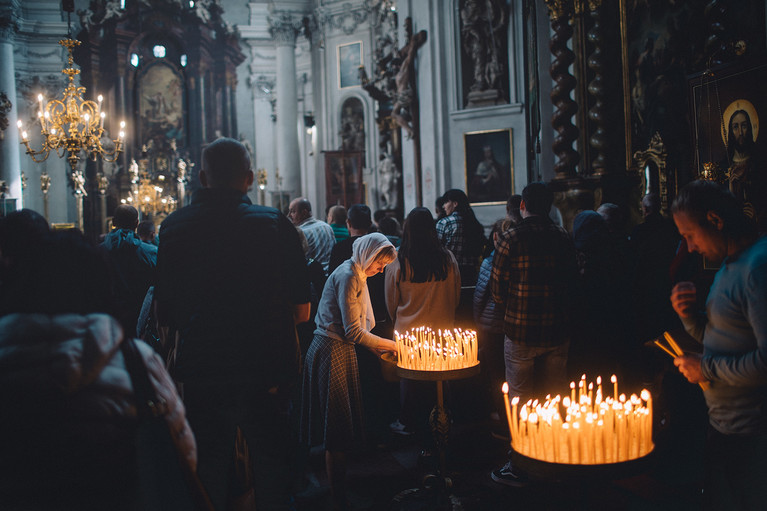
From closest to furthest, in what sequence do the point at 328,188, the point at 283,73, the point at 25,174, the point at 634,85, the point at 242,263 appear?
the point at 242,263 < the point at 634,85 < the point at 328,188 < the point at 25,174 < the point at 283,73

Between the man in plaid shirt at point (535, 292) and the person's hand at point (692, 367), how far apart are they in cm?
171

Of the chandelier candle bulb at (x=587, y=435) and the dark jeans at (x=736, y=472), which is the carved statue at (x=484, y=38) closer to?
the dark jeans at (x=736, y=472)

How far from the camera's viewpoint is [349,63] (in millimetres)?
24281

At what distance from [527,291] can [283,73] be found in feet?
75.6

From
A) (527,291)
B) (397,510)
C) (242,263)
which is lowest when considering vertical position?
(397,510)

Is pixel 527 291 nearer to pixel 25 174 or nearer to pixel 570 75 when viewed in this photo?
pixel 570 75

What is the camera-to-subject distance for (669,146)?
332 inches

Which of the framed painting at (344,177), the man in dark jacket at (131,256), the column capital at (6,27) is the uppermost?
the column capital at (6,27)

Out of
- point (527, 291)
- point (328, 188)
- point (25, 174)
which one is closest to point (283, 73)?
point (328, 188)

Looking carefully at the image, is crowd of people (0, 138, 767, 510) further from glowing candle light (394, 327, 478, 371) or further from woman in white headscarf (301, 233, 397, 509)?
glowing candle light (394, 327, 478, 371)

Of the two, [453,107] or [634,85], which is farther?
[453,107]

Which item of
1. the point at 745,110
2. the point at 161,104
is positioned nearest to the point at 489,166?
the point at 745,110

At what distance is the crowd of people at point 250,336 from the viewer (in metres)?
2.01

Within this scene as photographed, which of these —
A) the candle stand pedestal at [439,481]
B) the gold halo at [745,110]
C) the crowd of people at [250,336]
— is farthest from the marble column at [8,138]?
the gold halo at [745,110]
